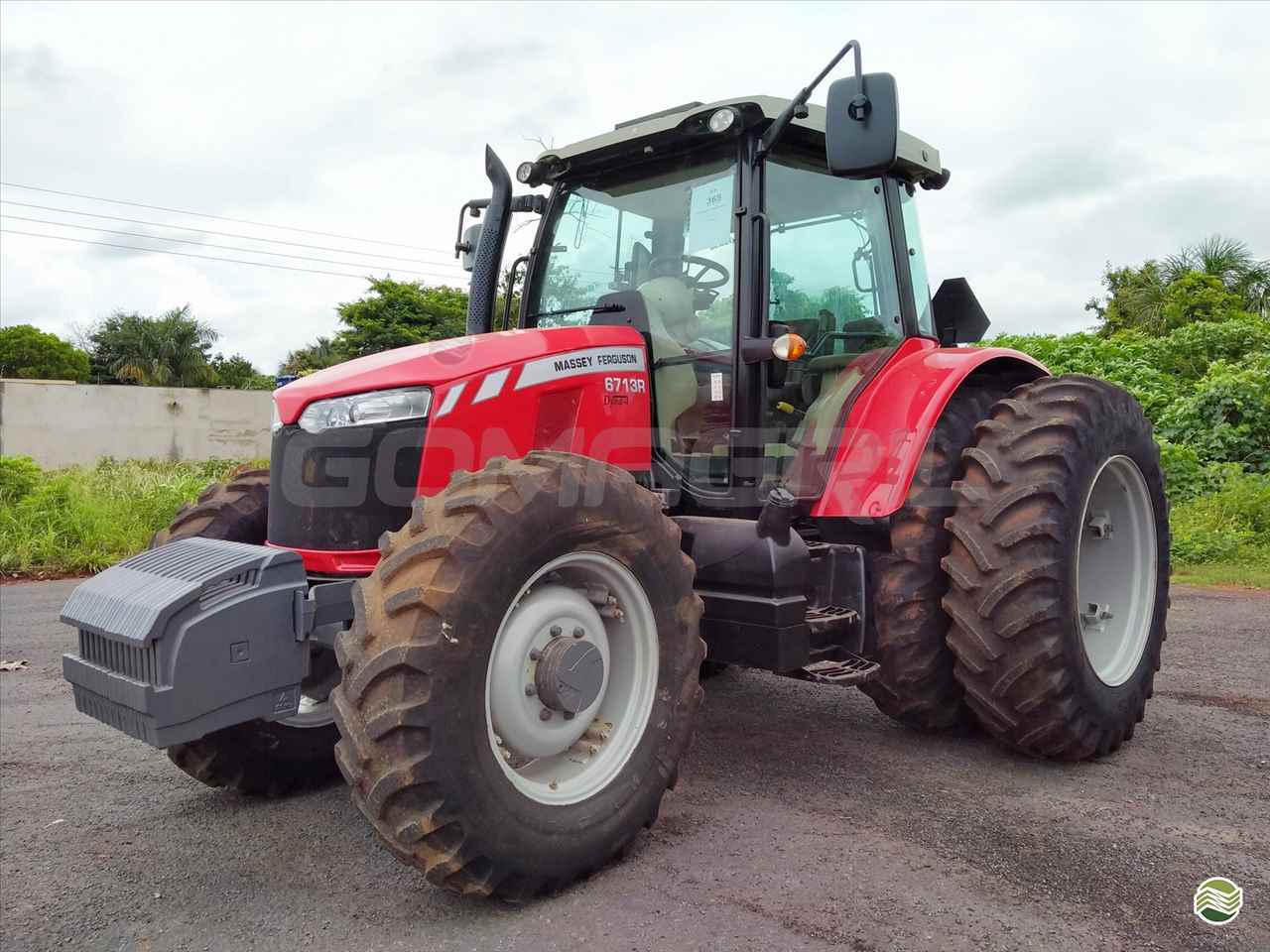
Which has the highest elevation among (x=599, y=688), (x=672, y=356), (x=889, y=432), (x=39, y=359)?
(x=39, y=359)

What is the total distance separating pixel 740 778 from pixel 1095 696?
1.38 m

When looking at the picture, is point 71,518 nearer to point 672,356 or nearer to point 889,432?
point 672,356

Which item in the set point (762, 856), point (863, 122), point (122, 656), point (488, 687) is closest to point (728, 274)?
point (863, 122)

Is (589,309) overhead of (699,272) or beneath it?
beneath

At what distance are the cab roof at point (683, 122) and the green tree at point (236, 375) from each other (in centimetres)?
4022

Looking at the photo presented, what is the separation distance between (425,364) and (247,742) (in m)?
1.46

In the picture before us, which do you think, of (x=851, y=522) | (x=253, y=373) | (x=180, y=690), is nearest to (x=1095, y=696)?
(x=851, y=522)

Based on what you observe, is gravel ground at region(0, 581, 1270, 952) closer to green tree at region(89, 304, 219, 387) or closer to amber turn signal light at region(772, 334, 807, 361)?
amber turn signal light at region(772, 334, 807, 361)

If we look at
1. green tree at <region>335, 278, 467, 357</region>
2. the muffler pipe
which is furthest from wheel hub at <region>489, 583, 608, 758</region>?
green tree at <region>335, 278, 467, 357</region>

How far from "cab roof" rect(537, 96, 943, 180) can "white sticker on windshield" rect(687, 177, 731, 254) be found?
0.84 feet

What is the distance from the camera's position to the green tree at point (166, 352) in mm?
40500

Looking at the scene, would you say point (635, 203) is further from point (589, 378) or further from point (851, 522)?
point (851, 522)

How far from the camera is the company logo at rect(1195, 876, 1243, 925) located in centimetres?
255

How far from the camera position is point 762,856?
9.59 ft
